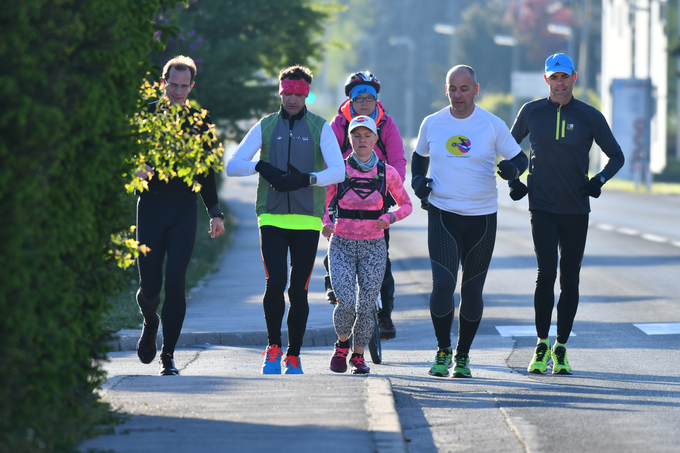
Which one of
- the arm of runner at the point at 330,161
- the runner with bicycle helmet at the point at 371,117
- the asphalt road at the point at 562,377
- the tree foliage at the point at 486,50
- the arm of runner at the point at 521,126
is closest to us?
the asphalt road at the point at 562,377

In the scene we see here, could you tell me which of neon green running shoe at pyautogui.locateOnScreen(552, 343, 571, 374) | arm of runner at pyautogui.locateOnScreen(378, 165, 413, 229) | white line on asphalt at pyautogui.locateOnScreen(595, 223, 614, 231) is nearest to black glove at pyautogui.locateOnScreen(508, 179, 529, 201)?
arm of runner at pyautogui.locateOnScreen(378, 165, 413, 229)

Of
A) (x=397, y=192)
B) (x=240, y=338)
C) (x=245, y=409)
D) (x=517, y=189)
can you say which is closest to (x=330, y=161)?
(x=397, y=192)

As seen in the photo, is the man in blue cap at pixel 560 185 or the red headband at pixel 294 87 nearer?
the red headband at pixel 294 87

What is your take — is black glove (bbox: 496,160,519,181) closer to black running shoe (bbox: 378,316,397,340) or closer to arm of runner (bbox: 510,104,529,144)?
arm of runner (bbox: 510,104,529,144)

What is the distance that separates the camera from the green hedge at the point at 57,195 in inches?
156

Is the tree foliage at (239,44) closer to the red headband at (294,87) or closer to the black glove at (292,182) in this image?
the red headband at (294,87)

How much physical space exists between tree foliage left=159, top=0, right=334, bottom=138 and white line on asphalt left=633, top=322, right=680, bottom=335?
12174mm

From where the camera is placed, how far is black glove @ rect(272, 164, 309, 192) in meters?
7.07

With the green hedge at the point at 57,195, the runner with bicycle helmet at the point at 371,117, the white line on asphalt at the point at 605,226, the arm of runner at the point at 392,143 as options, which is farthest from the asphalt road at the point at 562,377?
the white line on asphalt at the point at 605,226

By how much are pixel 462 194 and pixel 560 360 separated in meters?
1.29

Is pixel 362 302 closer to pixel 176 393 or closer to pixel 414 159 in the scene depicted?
pixel 414 159

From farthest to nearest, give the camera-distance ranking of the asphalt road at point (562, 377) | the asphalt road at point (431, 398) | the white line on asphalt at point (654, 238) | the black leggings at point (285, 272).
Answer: the white line on asphalt at point (654, 238) < the black leggings at point (285, 272) < the asphalt road at point (562, 377) < the asphalt road at point (431, 398)

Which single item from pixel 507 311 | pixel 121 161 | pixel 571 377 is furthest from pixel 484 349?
pixel 121 161

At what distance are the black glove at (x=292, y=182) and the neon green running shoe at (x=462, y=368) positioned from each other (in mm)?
1569
